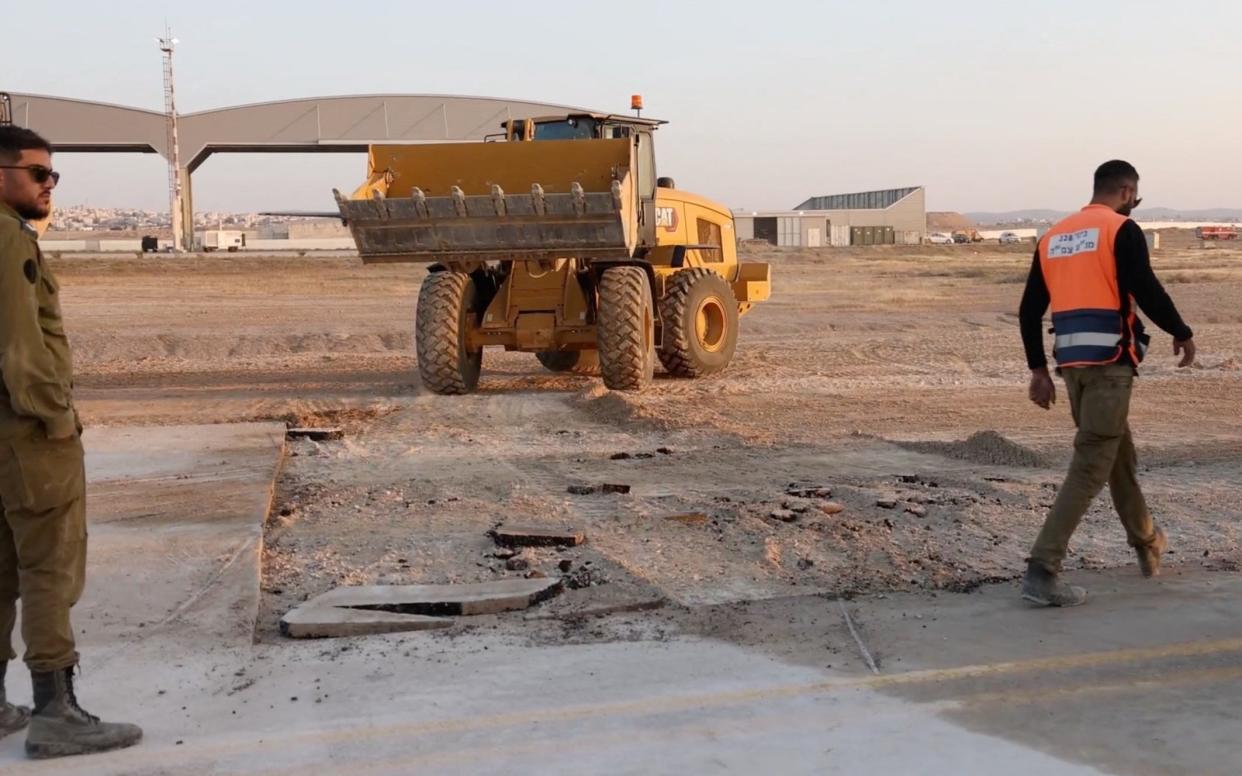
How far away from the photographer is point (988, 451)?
32.9 feet

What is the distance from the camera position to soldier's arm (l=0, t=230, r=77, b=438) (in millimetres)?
4152

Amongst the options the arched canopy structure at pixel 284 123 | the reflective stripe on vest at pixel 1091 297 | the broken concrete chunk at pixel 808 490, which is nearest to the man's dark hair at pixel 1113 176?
the reflective stripe on vest at pixel 1091 297

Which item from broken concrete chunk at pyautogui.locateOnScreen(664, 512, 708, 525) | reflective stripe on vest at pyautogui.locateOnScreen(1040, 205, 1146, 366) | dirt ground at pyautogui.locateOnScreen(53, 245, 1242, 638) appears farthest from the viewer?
broken concrete chunk at pyautogui.locateOnScreen(664, 512, 708, 525)

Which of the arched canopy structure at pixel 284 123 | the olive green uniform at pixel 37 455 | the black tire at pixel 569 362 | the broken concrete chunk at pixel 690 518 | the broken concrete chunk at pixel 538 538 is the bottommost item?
the broken concrete chunk at pixel 690 518

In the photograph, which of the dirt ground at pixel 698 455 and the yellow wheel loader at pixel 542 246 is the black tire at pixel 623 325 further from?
the dirt ground at pixel 698 455

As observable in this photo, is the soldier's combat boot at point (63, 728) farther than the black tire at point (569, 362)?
No

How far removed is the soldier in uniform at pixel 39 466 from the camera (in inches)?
164

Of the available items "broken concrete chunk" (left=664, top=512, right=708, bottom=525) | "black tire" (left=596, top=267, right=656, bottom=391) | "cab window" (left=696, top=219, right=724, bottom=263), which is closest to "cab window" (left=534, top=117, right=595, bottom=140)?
"black tire" (left=596, top=267, right=656, bottom=391)

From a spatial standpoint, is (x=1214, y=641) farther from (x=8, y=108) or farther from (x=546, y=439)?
(x=8, y=108)

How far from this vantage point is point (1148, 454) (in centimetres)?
998

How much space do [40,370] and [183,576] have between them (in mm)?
2414

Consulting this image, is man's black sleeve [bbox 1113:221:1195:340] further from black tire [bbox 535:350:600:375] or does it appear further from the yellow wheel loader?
black tire [bbox 535:350:600:375]

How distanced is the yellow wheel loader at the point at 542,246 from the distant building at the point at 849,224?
5900 cm

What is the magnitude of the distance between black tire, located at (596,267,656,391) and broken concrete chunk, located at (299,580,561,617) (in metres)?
7.41
